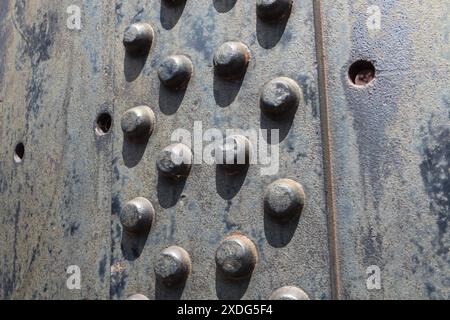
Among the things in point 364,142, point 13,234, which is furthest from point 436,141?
point 13,234

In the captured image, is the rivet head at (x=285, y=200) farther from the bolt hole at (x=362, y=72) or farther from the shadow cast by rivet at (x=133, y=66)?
the shadow cast by rivet at (x=133, y=66)

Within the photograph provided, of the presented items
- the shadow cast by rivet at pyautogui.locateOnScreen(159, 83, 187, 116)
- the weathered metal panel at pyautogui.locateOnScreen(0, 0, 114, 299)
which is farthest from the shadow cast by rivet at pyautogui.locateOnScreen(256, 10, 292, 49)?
the weathered metal panel at pyautogui.locateOnScreen(0, 0, 114, 299)

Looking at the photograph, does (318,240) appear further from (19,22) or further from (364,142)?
(19,22)

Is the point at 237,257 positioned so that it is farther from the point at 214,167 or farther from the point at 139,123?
the point at 139,123

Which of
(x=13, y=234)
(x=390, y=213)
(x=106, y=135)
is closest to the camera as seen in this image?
(x=390, y=213)

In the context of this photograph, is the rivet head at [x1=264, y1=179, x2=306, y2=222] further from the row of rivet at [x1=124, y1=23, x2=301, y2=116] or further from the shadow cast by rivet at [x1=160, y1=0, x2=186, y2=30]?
the shadow cast by rivet at [x1=160, y1=0, x2=186, y2=30]

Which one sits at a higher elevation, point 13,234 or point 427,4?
point 427,4

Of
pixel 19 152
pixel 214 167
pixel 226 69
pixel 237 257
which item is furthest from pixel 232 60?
pixel 19 152
